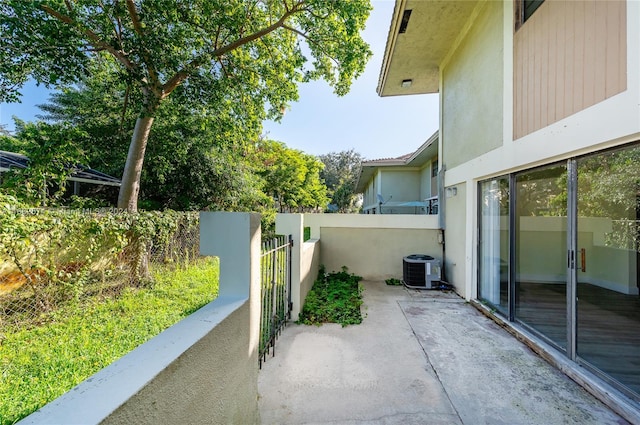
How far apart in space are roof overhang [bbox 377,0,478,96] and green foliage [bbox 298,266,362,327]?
5.50 m

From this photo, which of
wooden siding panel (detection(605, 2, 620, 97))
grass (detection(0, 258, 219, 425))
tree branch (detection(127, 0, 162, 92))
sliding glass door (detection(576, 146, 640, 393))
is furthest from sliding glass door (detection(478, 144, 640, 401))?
tree branch (detection(127, 0, 162, 92))

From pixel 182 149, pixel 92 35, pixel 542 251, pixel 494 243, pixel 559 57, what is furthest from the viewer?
pixel 182 149

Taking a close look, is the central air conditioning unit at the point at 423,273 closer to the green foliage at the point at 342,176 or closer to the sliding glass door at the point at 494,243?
the sliding glass door at the point at 494,243

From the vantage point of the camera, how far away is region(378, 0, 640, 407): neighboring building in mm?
2611

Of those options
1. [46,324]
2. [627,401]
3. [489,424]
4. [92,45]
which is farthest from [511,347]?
[92,45]

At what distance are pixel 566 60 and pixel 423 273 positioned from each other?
4.47 meters

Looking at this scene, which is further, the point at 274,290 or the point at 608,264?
the point at 274,290

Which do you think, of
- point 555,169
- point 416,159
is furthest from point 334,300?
point 416,159

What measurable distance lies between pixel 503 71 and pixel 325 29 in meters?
4.82

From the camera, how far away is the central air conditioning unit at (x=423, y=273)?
6.28 m

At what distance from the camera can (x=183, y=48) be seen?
6.30 meters

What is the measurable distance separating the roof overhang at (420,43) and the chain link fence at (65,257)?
21.5 feet

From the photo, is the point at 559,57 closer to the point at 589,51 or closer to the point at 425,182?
the point at 589,51

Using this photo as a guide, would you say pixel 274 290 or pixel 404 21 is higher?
pixel 404 21
